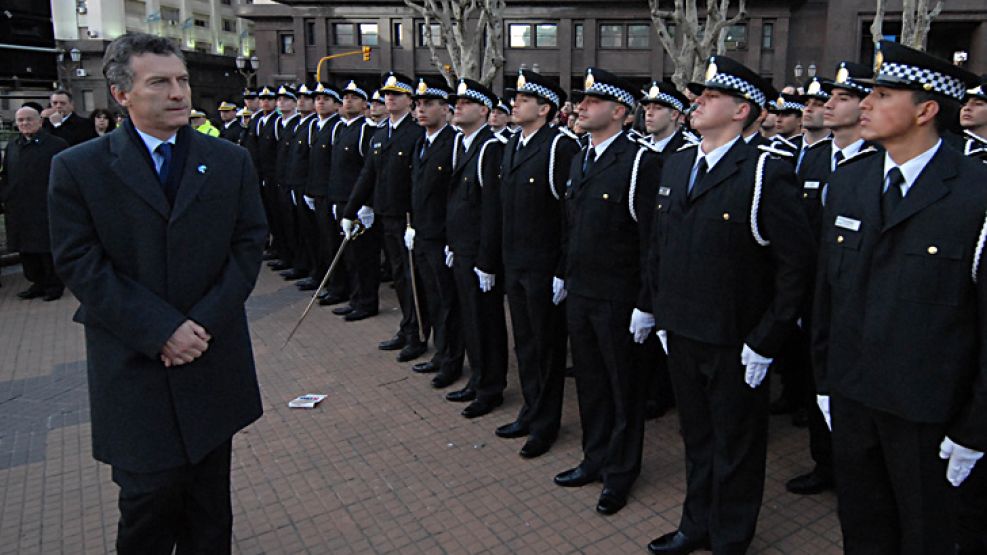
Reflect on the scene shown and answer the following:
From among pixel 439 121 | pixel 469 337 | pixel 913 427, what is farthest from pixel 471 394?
pixel 913 427

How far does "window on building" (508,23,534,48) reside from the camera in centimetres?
3956

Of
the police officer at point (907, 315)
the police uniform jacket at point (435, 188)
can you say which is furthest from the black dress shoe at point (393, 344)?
the police officer at point (907, 315)

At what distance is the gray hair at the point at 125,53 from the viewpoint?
273 cm

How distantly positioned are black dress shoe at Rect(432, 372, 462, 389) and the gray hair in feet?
12.6

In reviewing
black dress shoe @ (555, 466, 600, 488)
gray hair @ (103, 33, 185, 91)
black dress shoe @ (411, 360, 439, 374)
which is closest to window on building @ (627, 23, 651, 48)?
black dress shoe @ (411, 360, 439, 374)

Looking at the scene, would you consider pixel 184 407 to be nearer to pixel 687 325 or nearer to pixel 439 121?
pixel 687 325

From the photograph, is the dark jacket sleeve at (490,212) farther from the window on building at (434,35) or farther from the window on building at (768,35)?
the window on building at (434,35)

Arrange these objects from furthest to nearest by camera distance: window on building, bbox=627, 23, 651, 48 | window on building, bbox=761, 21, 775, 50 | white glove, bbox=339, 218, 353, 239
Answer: window on building, bbox=627, 23, 651, 48 → window on building, bbox=761, 21, 775, 50 → white glove, bbox=339, 218, 353, 239

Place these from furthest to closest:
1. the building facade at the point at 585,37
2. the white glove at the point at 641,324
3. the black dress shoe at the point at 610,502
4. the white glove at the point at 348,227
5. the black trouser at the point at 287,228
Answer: the building facade at the point at 585,37 < the black trouser at the point at 287,228 < the white glove at the point at 348,227 < the black dress shoe at the point at 610,502 < the white glove at the point at 641,324

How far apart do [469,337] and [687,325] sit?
2585 mm

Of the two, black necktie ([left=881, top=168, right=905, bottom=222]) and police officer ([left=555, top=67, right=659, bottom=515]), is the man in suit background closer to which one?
police officer ([left=555, top=67, right=659, bottom=515])

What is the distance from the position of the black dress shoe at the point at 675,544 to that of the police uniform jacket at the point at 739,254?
3.49 feet

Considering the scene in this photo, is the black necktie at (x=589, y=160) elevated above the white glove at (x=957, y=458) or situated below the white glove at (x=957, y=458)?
above

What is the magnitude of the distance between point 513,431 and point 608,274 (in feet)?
5.04
